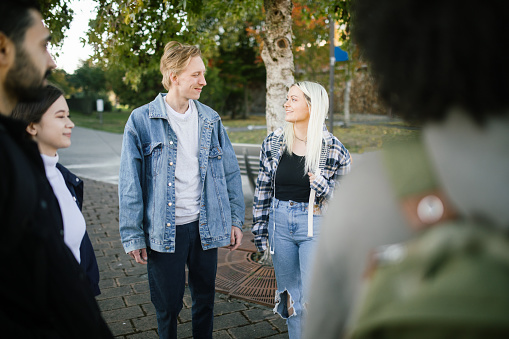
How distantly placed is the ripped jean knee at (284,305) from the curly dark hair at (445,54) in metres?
2.73

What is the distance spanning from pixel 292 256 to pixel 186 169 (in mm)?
1091

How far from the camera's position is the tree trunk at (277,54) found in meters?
4.91

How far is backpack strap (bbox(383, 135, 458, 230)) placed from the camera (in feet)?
2.46

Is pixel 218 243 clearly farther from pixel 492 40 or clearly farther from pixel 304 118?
pixel 492 40

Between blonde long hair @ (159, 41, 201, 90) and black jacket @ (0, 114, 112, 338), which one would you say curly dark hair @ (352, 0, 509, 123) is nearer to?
black jacket @ (0, 114, 112, 338)

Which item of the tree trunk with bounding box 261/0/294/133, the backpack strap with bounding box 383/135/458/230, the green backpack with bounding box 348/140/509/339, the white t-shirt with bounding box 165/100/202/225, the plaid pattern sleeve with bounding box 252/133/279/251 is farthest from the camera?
the tree trunk with bounding box 261/0/294/133

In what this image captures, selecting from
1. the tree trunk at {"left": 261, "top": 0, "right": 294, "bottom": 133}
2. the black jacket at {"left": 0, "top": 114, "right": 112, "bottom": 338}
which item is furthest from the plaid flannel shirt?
the black jacket at {"left": 0, "top": 114, "right": 112, "bottom": 338}

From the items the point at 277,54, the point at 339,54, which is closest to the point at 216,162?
the point at 277,54

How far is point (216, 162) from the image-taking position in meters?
3.20

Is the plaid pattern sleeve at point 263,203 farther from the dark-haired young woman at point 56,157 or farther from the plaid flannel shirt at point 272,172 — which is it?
the dark-haired young woman at point 56,157

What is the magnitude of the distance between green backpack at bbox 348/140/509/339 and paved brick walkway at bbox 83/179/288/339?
9.85 feet

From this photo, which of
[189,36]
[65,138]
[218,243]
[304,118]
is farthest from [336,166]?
[189,36]

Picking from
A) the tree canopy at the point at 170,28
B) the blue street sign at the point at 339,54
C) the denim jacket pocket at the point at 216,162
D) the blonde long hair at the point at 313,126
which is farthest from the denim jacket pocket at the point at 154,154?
the blue street sign at the point at 339,54

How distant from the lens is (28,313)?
4.18 feet
